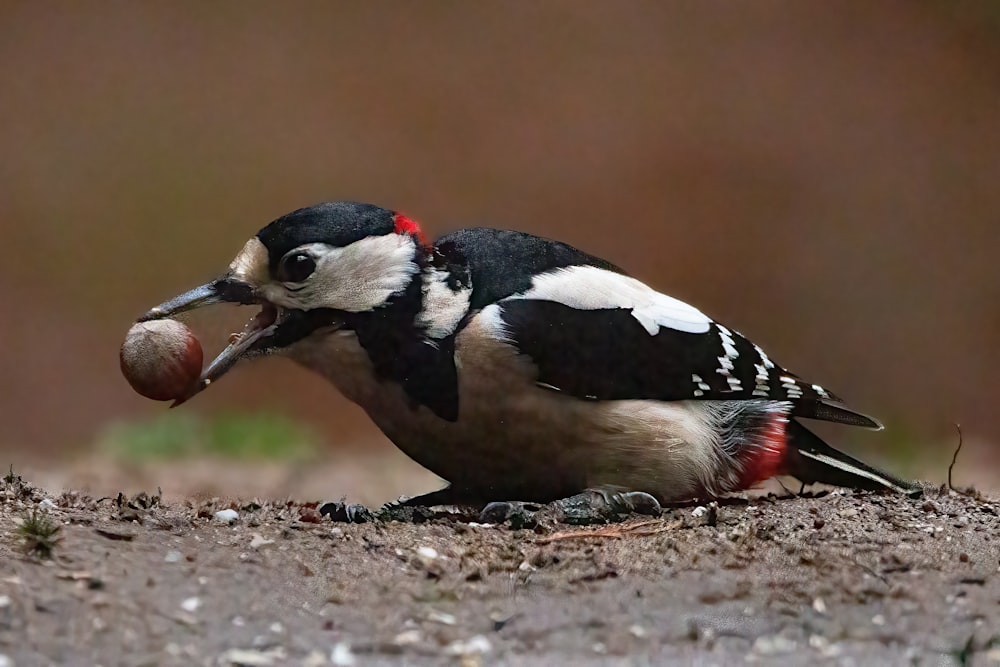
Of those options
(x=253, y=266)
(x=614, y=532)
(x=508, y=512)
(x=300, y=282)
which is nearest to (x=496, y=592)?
(x=614, y=532)

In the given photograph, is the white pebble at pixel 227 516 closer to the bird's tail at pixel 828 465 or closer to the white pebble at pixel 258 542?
the white pebble at pixel 258 542

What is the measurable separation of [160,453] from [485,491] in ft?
12.3

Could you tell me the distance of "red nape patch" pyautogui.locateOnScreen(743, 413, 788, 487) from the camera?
355 centimetres

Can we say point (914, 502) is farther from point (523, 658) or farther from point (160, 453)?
point (160, 453)

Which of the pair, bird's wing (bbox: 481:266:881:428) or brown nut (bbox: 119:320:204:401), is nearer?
brown nut (bbox: 119:320:204:401)

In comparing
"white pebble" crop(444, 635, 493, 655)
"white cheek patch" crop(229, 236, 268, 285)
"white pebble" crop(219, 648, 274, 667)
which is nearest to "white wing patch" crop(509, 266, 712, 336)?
"white cheek patch" crop(229, 236, 268, 285)

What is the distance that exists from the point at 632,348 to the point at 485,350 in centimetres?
44

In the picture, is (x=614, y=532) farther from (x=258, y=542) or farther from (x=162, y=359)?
(x=162, y=359)

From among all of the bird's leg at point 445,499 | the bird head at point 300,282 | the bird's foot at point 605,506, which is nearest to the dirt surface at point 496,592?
the bird's foot at point 605,506

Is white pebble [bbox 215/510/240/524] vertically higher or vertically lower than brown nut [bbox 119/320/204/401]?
lower

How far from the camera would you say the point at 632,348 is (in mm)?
3297

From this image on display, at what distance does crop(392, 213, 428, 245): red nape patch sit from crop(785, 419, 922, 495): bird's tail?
124cm

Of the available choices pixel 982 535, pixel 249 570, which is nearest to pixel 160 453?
pixel 249 570

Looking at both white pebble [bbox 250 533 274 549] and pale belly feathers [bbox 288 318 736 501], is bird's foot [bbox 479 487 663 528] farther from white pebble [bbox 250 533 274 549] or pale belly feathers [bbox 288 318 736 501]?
white pebble [bbox 250 533 274 549]
